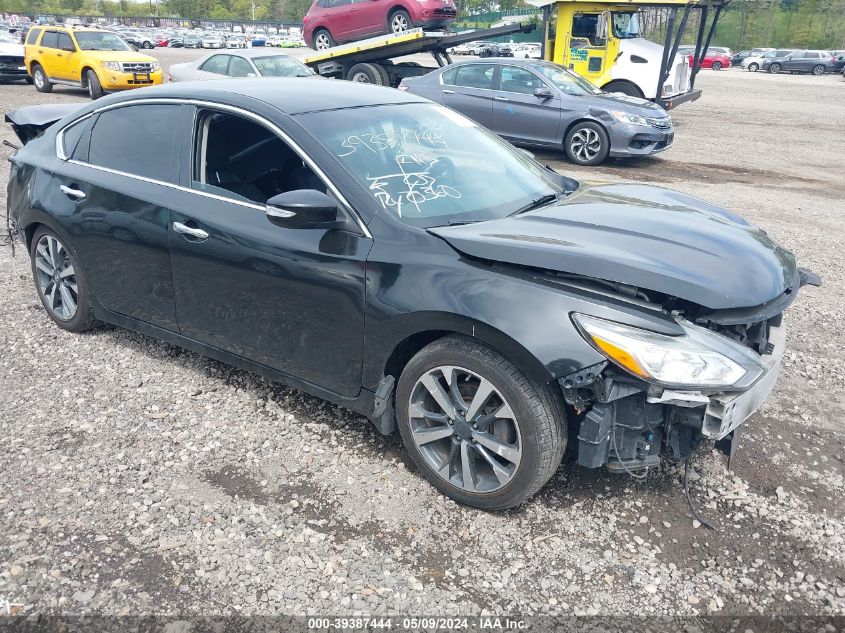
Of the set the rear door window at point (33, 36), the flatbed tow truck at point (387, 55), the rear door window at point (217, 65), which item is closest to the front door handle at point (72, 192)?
the rear door window at point (217, 65)

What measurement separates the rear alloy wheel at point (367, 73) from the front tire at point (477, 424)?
14.4m

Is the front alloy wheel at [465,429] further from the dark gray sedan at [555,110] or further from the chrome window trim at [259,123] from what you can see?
the dark gray sedan at [555,110]

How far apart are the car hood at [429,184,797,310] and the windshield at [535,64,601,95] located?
27.4 ft

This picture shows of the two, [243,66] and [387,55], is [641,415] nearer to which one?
[243,66]

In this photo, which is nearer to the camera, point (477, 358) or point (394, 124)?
point (477, 358)

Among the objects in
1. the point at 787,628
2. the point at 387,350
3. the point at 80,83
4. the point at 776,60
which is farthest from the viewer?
the point at 776,60

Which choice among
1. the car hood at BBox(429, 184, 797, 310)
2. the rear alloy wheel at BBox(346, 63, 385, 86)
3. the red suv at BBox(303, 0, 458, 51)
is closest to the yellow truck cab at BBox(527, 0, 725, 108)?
the red suv at BBox(303, 0, 458, 51)

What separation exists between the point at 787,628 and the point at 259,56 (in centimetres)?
1377

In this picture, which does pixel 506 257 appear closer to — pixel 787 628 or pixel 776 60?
pixel 787 628

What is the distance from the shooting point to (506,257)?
8.99 feet

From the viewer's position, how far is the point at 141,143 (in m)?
3.89

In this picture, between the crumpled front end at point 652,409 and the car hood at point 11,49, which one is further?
the car hood at point 11,49

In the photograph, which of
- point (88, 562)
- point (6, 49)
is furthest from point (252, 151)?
point (6, 49)

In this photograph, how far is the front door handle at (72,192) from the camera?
4.06m
